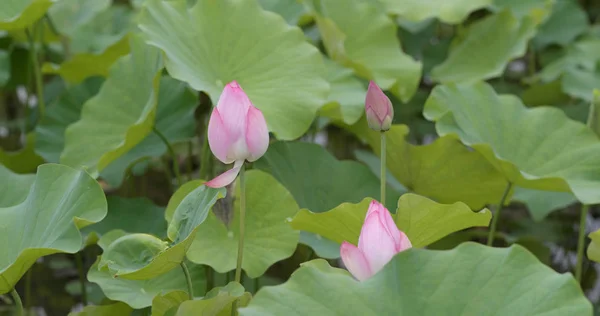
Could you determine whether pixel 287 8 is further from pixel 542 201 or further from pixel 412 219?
pixel 412 219

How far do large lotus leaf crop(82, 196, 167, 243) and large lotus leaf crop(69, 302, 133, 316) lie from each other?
0.23 meters

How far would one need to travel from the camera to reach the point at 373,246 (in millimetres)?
795

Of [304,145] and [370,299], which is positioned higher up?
[370,299]

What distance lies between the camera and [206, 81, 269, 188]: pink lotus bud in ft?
2.86

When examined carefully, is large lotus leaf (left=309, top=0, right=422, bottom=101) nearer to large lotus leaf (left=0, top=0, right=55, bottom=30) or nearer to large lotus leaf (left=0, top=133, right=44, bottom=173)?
large lotus leaf (left=0, top=0, right=55, bottom=30)

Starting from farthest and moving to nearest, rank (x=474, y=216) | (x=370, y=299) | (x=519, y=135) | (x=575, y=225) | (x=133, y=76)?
(x=575, y=225) → (x=133, y=76) → (x=519, y=135) → (x=474, y=216) → (x=370, y=299)

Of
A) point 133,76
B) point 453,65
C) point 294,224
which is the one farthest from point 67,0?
point 294,224

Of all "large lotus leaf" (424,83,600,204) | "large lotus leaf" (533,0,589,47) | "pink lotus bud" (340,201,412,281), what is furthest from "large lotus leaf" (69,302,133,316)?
"large lotus leaf" (533,0,589,47)

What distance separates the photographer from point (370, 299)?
0.78 metres

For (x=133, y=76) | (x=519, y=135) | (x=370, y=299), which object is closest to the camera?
(x=370, y=299)

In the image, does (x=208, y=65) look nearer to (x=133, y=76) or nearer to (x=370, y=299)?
(x=133, y=76)

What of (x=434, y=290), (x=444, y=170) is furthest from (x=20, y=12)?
(x=434, y=290)

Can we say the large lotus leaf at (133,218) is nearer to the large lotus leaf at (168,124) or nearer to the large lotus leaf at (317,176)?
the large lotus leaf at (168,124)

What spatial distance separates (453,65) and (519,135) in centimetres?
54
